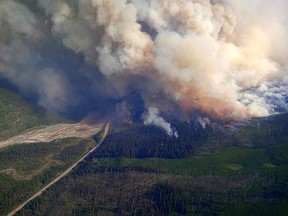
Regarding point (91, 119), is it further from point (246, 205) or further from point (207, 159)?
point (246, 205)

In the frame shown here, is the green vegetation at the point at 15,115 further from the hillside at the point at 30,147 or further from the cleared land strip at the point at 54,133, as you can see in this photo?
the cleared land strip at the point at 54,133

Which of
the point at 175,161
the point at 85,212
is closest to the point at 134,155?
the point at 175,161

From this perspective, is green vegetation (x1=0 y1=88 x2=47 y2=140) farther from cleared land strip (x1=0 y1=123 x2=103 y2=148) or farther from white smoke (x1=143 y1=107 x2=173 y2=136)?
white smoke (x1=143 y1=107 x2=173 y2=136)

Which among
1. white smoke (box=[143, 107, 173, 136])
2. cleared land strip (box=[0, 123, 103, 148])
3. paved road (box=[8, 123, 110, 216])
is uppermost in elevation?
white smoke (box=[143, 107, 173, 136])

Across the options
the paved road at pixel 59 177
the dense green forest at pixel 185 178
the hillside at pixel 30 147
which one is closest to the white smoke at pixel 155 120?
the dense green forest at pixel 185 178

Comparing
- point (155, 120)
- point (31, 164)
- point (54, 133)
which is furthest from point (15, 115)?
point (155, 120)

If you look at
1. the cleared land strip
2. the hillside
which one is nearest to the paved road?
the hillside

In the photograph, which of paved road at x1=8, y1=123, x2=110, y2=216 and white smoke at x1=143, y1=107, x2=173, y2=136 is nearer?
paved road at x1=8, y1=123, x2=110, y2=216

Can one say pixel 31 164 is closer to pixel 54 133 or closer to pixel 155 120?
pixel 54 133
